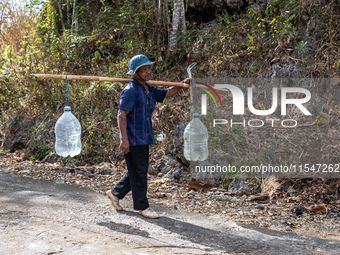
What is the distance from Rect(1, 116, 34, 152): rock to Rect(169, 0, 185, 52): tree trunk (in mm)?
4236

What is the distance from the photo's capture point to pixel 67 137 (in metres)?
5.88

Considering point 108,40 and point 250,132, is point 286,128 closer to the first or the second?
point 250,132

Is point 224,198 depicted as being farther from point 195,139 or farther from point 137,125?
point 137,125

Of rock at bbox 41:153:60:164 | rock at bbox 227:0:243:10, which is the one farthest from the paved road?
rock at bbox 227:0:243:10

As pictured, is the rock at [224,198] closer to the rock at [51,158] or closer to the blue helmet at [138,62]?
the blue helmet at [138,62]

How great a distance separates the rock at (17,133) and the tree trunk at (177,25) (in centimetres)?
424

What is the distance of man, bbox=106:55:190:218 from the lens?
476 centimetres

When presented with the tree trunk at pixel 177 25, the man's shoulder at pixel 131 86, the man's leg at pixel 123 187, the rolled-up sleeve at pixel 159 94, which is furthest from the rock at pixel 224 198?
the tree trunk at pixel 177 25

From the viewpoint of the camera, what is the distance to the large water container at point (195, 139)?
5.18 meters

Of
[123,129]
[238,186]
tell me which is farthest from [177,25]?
[123,129]

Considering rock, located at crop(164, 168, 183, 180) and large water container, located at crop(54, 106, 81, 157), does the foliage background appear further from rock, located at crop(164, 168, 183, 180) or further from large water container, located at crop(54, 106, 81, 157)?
large water container, located at crop(54, 106, 81, 157)

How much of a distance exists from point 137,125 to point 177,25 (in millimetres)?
5927

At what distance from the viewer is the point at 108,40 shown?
11.4 m

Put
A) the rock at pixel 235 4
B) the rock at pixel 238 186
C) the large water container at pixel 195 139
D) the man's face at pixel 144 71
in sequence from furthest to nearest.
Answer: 1. the rock at pixel 235 4
2. the rock at pixel 238 186
3. the large water container at pixel 195 139
4. the man's face at pixel 144 71
